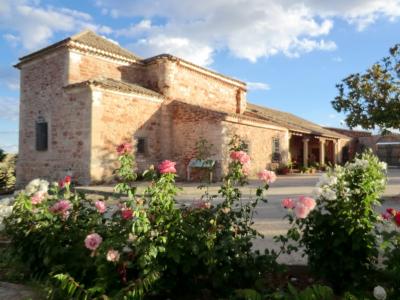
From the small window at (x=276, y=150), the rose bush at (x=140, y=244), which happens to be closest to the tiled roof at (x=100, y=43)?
the small window at (x=276, y=150)

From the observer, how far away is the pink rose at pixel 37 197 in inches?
123

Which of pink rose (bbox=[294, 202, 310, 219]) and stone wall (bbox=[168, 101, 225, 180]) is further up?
stone wall (bbox=[168, 101, 225, 180])

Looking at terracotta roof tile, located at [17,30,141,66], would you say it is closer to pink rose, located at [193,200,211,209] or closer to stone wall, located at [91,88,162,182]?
stone wall, located at [91,88,162,182]

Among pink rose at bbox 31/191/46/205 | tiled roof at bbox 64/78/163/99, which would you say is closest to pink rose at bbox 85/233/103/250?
pink rose at bbox 31/191/46/205

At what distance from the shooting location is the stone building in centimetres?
1451

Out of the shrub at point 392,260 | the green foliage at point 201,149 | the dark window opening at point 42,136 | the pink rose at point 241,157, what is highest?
the dark window opening at point 42,136

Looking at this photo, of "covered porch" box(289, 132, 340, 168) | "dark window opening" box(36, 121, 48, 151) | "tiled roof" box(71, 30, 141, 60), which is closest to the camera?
"tiled roof" box(71, 30, 141, 60)

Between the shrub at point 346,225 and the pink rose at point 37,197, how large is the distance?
218cm

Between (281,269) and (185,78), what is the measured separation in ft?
54.0

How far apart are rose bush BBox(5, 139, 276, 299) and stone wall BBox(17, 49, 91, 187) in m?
11.4

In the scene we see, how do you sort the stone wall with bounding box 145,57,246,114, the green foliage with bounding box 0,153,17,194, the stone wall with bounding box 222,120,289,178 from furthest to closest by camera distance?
the green foliage with bounding box 0,153,17,194 → the stone wall with bounding box 145,57,246,114 → the stone wall with bounding box 222,120,289,178

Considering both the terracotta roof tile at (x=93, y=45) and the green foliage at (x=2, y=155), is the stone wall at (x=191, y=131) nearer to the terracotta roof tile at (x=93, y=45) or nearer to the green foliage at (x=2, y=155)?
the terracotta roof tile at (x=93, y=45)

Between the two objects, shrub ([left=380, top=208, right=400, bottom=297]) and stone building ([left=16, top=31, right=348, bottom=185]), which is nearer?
shrub ([left=380, top=208, right=400, bottom=297])

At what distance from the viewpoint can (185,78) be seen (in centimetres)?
1858
